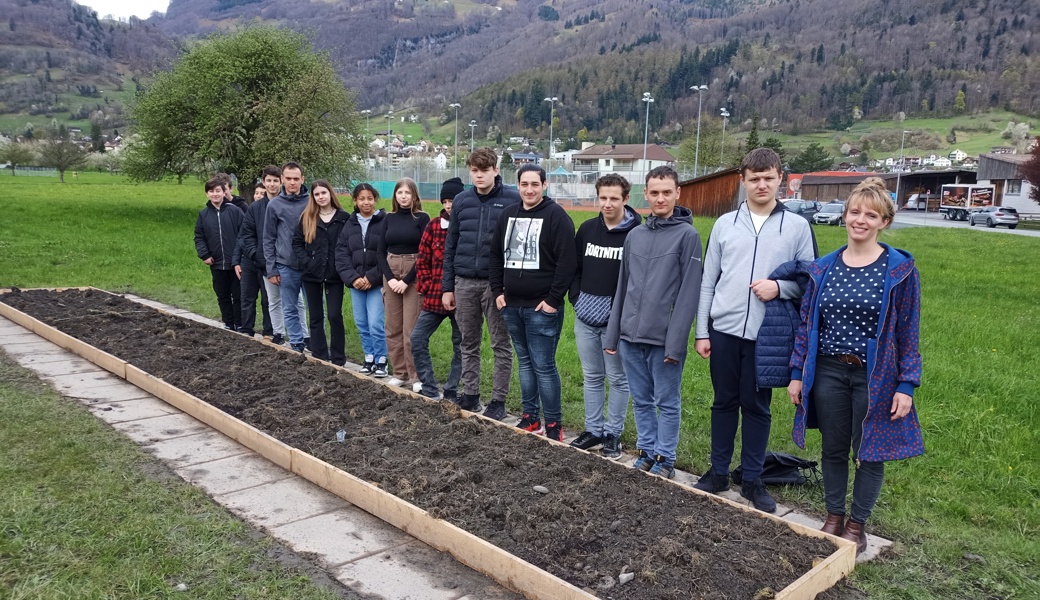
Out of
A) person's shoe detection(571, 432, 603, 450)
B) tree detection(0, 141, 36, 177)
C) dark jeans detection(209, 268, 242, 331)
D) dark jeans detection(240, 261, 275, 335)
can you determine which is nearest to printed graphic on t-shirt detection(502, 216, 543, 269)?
person's shoe detection(571, 432, 603, 450)

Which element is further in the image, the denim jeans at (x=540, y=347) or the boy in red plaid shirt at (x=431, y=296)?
the boy in red plaid shirt at (x=431, y=296)

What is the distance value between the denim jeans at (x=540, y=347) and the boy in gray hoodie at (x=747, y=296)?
1250 millimetres

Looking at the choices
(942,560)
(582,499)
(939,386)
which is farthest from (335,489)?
(939,386)

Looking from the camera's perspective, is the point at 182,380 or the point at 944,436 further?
the point at 182,380

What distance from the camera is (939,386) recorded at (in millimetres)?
6844

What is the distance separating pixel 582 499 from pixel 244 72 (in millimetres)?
25653

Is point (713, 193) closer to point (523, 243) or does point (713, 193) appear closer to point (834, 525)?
point (523, 243)

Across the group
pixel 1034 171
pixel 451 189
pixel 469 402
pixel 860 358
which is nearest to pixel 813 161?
pixel 1034 171

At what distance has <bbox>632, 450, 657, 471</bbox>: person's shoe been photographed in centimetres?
470

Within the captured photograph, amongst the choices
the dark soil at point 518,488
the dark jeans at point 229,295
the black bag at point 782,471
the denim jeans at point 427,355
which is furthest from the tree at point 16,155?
the black bag at point 782,471

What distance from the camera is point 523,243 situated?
5242 millimetres

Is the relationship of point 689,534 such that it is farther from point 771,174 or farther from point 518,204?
point 518,204

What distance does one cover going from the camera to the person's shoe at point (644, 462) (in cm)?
470

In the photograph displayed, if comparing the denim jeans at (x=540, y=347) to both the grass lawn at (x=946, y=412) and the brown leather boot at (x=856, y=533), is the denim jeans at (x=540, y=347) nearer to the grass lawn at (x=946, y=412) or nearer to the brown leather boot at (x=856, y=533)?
the grass lawn at (x=946, y=412)
